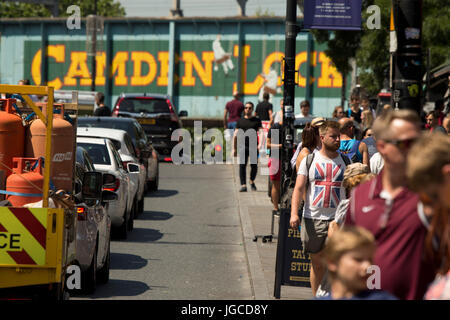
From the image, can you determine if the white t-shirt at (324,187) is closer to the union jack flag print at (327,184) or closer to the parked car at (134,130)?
the union jack flag print at (327,184)

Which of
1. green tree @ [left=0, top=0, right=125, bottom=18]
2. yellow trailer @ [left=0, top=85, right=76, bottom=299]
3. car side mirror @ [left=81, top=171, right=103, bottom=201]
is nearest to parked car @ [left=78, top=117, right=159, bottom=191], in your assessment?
car side mirror @ [left=81, top=171, right=103, bottom=201]

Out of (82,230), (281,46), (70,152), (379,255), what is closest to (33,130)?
(70,152)

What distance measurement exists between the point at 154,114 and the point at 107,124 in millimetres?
8696

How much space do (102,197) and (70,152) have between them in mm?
1332

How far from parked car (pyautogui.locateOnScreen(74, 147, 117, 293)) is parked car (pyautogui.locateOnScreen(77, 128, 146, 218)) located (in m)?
4.71

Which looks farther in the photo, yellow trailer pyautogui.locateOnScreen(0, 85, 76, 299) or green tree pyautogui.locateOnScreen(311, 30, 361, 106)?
green tree pyautogui.locateOnScreen(311, 30, 361, 106)

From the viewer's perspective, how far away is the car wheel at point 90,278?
9.85 meters

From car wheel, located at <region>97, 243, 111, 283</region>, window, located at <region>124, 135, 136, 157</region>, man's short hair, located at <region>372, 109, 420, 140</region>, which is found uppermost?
man's short hair, located at <region>372, 109, 420, 140</region>

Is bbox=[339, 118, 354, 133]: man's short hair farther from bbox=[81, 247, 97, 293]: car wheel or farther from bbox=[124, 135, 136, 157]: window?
bbox=[124, 135, 136, 157]: window

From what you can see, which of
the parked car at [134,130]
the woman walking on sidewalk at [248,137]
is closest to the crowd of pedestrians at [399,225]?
the parked car at [134,130]

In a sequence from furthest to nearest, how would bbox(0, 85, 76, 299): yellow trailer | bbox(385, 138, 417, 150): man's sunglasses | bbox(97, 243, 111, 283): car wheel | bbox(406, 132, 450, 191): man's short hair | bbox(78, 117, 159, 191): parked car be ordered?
bbox(78, 117, 159, 191): parked car < bbox(97, 243, 111, 283): car wheel < bbox(0, 85, 76, 299): yellow trailer < bbox(385, 138, 417, 150): man's sunglasses < bbox(406, 132, 450, 191): man's short hair

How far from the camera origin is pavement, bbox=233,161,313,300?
1029cm

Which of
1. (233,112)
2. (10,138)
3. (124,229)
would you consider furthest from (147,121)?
(10,138)

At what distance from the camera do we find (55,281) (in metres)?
7.41
